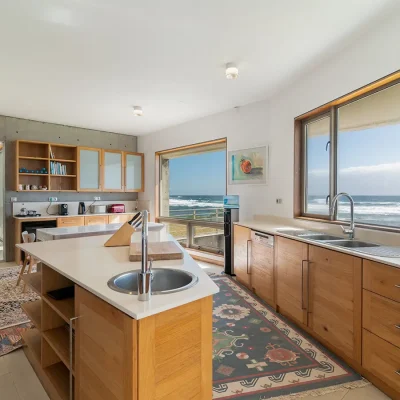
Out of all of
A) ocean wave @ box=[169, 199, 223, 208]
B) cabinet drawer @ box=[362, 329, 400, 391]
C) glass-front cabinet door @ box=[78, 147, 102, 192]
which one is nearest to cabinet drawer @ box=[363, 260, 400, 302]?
cabinet drawer @ box=[362, 329, 400, 391]

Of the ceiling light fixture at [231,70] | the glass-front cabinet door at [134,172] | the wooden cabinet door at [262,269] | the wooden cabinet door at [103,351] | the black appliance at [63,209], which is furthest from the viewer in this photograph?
the glass-front cabinet door at [134,172]

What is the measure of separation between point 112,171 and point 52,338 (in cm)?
476

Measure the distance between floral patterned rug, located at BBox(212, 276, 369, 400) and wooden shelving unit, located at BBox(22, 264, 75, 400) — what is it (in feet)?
3.26

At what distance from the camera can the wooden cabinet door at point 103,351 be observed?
3.36 feet

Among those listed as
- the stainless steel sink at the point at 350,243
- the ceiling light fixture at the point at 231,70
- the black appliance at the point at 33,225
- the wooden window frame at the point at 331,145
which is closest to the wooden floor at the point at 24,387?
the stainless steel sink at the point at 350,243

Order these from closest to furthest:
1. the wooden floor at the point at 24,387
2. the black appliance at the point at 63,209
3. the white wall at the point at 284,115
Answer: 1. the wooden floor at the point at 24,387
2. the white wall at the point at 284,115
3. the black appliance at the point at 63,209

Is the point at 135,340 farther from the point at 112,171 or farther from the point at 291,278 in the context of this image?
the point at 112,171

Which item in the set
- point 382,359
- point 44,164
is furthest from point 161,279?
point 44,164

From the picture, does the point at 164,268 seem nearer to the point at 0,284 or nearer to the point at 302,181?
the point at 302,181

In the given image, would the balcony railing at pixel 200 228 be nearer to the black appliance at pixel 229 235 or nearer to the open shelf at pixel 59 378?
the black appliance at pixel 229 235

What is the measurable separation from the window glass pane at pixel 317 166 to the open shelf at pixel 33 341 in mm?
3104

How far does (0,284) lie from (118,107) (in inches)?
124

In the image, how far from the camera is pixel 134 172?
647 cm

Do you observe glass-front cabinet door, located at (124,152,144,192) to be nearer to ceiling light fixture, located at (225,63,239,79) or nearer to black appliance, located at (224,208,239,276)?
black appliance, located at (224,208,239,276)
